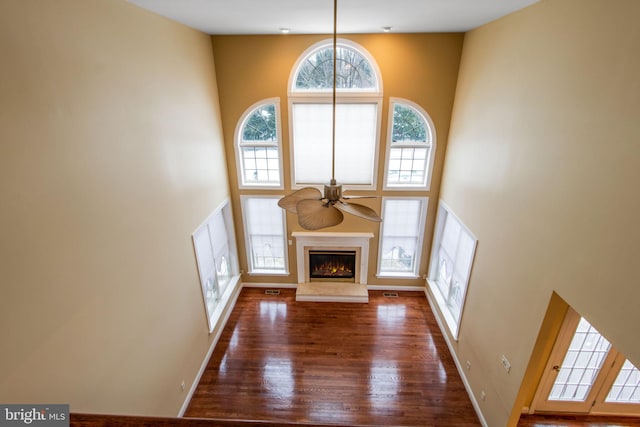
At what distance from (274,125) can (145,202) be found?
2977 mm

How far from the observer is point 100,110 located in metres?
2.62

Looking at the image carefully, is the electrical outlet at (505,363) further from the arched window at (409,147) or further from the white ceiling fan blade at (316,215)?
the arched window at (409,147)

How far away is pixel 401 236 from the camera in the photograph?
6.35 m

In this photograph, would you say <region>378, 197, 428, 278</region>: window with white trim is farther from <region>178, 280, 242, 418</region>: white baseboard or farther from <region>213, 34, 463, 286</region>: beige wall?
<region>178, 280, 242, 418</region>: white baseboard

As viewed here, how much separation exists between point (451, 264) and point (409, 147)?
7.38 feet

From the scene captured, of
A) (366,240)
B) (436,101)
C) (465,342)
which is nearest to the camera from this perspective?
(465,342)

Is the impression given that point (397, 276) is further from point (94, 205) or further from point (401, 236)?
point (94, 205)

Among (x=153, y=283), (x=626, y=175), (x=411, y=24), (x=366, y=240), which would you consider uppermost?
(x=411, y=24)

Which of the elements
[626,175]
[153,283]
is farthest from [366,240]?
[626,175]

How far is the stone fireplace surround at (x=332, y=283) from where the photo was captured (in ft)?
20.5

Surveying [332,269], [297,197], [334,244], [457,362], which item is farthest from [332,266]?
[297,197]

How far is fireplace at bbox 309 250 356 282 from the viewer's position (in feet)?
21.4

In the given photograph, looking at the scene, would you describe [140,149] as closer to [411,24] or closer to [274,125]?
[274,125]

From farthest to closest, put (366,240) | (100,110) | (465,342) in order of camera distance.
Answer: (366,240) < (465,342) < (100,110)
